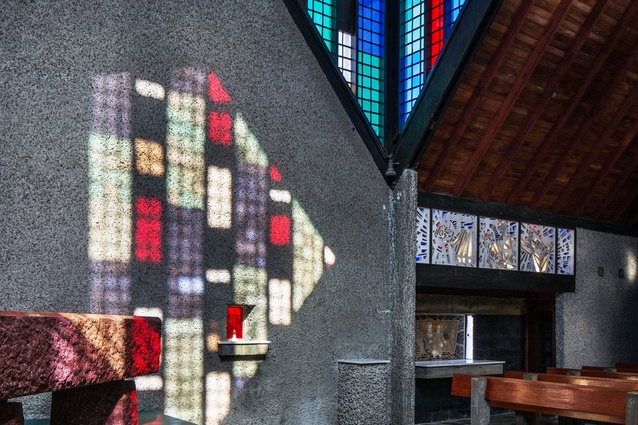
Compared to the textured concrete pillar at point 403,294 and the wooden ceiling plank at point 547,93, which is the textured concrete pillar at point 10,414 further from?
the wooden ceiling plank at point 547,93

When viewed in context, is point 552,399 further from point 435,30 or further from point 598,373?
point 435,30

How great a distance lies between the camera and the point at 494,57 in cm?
783

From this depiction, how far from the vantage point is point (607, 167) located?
32.7 feet

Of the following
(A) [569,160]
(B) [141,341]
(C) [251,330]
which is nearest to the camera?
(B) [141,341]

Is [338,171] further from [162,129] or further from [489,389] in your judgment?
[489,389]

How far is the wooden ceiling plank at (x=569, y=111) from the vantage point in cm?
820

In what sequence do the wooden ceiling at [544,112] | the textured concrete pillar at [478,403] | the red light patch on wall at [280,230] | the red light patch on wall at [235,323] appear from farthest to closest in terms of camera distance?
the wooden ceiling at [544,112], the red light patch on wall at [280,230], the red light patch on wall at [235,323], the textured concrete pillar at [478,403]

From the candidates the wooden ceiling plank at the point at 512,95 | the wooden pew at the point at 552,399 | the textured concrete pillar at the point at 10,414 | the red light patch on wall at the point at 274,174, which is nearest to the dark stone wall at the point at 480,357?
the wooden ceiling plank at the point at 512,95

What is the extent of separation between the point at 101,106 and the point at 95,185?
2.21 ft

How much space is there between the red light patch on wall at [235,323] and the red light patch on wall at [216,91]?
198cm

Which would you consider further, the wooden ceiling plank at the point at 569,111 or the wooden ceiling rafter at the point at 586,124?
the wooden ceiling rafter at the point at 586,124

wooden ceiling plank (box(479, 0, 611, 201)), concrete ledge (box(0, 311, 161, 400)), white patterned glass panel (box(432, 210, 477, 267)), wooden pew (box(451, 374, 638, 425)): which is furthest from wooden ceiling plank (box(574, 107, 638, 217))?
concrete ledge (box(0, 311, 161, 400))

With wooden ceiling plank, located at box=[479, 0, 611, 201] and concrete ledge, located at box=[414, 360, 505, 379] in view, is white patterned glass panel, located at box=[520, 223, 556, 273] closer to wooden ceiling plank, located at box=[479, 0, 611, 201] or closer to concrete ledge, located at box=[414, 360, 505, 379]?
wooden ceiling plank, located at box=[479, 0, 611, 201]

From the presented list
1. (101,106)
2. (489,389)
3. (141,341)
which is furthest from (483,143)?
(141,341)
